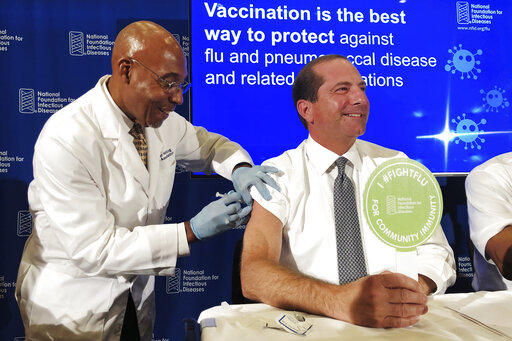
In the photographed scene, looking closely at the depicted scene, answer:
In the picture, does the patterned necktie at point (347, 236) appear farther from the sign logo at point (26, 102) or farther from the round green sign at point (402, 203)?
the sign logo at point (26, 102)

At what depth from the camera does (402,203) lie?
956 mm

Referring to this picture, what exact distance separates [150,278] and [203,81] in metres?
1.23

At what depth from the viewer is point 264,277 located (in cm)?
134

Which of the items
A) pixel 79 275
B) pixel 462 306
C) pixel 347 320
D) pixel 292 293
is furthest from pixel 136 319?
pixel 462 306

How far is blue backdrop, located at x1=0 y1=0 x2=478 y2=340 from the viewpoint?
2639 millimetres

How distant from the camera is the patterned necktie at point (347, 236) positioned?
1445mm

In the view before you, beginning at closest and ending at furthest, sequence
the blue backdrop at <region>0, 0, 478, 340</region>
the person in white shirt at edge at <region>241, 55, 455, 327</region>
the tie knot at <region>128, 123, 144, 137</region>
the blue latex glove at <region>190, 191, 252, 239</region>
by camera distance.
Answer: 1. the person in white shirt at edge at <region>241, 55, 455, 327</region>
2. the blue latex glove at <region>190, 191, 252, 239</region>
3. the tie knot at <region>128, 123, 144, 137</region>
4. the blue backdrop at <region>0, 0, 478, 340</region>

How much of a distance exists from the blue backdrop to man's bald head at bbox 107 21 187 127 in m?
1.05

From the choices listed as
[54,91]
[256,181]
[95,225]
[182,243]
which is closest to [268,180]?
[256,181]

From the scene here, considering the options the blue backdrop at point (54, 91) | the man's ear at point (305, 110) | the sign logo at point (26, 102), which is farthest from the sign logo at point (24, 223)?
the man's ear at point (305, 110)

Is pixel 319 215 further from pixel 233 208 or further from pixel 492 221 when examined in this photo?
pixel 492 221

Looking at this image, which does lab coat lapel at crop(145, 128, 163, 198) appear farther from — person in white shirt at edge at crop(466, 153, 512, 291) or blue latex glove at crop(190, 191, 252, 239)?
person in white shirt at edge at crop(466, 153, 512, 291)

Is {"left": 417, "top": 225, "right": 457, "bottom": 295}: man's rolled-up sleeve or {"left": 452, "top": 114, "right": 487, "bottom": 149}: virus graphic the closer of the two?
{"left": 417, "top": 225, "right": 457, "bottom": 295}: man's rolled-up sleeve

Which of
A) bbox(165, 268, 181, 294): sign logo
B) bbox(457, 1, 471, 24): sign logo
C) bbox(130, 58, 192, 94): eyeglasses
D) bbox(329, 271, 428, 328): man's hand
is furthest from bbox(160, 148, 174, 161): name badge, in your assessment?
bbox(457, 1, 471, 24): sign logo
